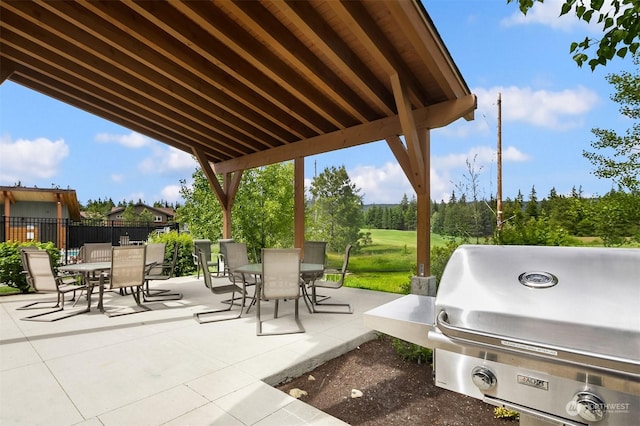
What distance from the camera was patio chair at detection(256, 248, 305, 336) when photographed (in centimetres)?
360

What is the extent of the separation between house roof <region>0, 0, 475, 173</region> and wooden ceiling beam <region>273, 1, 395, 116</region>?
0.05 feet

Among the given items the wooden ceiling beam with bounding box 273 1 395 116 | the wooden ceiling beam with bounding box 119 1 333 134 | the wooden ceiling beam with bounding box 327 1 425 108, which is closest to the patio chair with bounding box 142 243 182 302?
the wooden ceiling beam with bounding box 119 1 333 134

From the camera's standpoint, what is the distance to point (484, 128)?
31.4ft

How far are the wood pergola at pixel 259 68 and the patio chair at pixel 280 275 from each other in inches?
98.5

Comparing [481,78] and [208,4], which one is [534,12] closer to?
[208,4]

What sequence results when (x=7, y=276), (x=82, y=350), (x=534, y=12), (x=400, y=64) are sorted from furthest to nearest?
(x=7, y=276) → (x=400, y=64) → (x=534, y=12) → (x=82, y=350)

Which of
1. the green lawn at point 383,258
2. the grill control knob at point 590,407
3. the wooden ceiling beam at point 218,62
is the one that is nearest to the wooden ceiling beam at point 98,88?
the wooden ceiling beam at point 218,62

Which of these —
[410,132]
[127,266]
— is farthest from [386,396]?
[127,266]

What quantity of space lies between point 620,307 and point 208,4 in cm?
451

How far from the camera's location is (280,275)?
3.68 m

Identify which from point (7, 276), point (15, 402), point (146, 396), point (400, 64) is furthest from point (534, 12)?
point (7, 276)

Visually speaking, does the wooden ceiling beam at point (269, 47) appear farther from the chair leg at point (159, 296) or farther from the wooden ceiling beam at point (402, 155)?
the chair leg at point (159, 296)

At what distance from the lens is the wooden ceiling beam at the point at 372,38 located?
3340mm

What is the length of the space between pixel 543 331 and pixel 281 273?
9.88 feet
